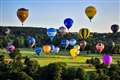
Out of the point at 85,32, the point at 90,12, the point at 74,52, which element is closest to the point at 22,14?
the point at 90,12

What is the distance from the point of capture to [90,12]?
193ft

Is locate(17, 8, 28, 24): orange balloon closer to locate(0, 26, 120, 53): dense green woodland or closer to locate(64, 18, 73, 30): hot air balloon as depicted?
locate(64, 18, 73, 30): hot air balloon

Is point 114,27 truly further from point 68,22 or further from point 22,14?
point 22,14

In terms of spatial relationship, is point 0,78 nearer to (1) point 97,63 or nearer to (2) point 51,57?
(1) point 97,63

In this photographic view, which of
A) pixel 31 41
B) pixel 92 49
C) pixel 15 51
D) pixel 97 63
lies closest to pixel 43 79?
pixel 97 63

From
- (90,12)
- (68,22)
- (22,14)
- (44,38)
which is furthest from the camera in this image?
(44,38)

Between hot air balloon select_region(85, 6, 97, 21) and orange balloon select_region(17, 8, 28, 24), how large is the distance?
7.10 meters

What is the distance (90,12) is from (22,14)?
789 cm

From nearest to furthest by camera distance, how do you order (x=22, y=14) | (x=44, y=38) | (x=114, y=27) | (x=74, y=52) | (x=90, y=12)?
(x=22, y=14) → (x=90, y=12) → (x=114, y=27) → (x=74, y=52) → (x=44, y=38)

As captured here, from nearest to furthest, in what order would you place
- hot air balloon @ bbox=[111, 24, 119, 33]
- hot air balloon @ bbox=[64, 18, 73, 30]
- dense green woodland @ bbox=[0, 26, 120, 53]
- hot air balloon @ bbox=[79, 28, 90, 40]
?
hot air balloon @ bbox=[64, 18, 73, 30] → hot air balloon @ bbox=[79, 28, 90, 40] → hot air balloon @ bbox=[111, 24, 119, 33] → dense green woodland @ bbox=[0, 26, 120, 53]

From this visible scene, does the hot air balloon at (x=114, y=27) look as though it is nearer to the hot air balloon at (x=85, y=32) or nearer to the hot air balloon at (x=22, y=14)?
the hot air balloon at (x=85, y=32)

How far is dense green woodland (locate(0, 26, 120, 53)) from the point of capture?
11438 cm

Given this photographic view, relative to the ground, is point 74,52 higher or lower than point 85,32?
lower

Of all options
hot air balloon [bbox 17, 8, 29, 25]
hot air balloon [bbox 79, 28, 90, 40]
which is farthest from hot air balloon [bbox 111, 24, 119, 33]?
hot air balloon [bbox 17, 8, 29, 25]
